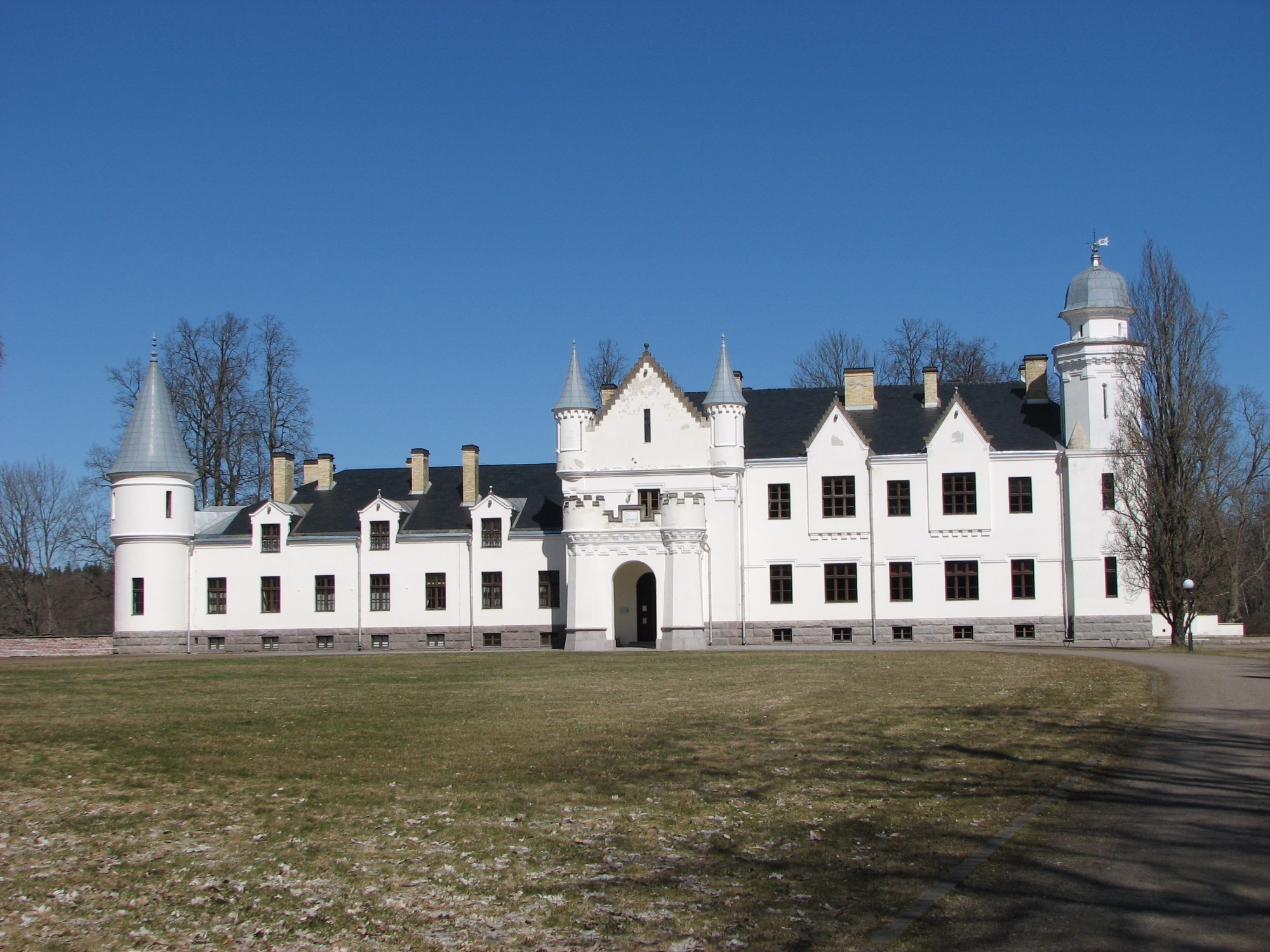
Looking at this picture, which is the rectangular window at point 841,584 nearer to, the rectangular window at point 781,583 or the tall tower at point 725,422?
the rectangular window at point 781,583

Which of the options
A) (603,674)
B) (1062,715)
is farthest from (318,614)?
(1062,715)

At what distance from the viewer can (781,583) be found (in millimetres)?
43406

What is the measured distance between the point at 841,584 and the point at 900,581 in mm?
2119

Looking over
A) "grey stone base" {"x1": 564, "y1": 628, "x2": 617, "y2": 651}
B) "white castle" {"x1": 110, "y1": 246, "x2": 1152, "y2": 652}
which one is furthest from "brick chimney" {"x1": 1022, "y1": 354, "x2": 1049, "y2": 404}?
"grey stone base" {"x1": 564, "y1": 628, "x2": 617, "y2": 651}

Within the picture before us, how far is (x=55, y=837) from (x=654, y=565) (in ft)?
104

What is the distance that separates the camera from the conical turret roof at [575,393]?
43.6 metres

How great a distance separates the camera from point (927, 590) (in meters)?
42.6

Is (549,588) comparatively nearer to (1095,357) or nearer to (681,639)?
(681,639)

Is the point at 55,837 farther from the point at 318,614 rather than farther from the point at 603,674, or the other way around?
the point at 318,614

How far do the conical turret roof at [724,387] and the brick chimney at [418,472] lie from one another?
507 inches

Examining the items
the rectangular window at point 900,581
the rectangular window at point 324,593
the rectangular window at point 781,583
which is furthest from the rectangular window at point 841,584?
the rectangular window at point 324,593

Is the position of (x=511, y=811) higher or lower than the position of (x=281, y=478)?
lower

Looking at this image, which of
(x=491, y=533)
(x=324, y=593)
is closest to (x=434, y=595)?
(x=491, y=533)

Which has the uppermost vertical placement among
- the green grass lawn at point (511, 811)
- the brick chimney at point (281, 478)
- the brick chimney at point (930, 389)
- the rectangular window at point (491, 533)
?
the brick chimney at point (930, 389)
